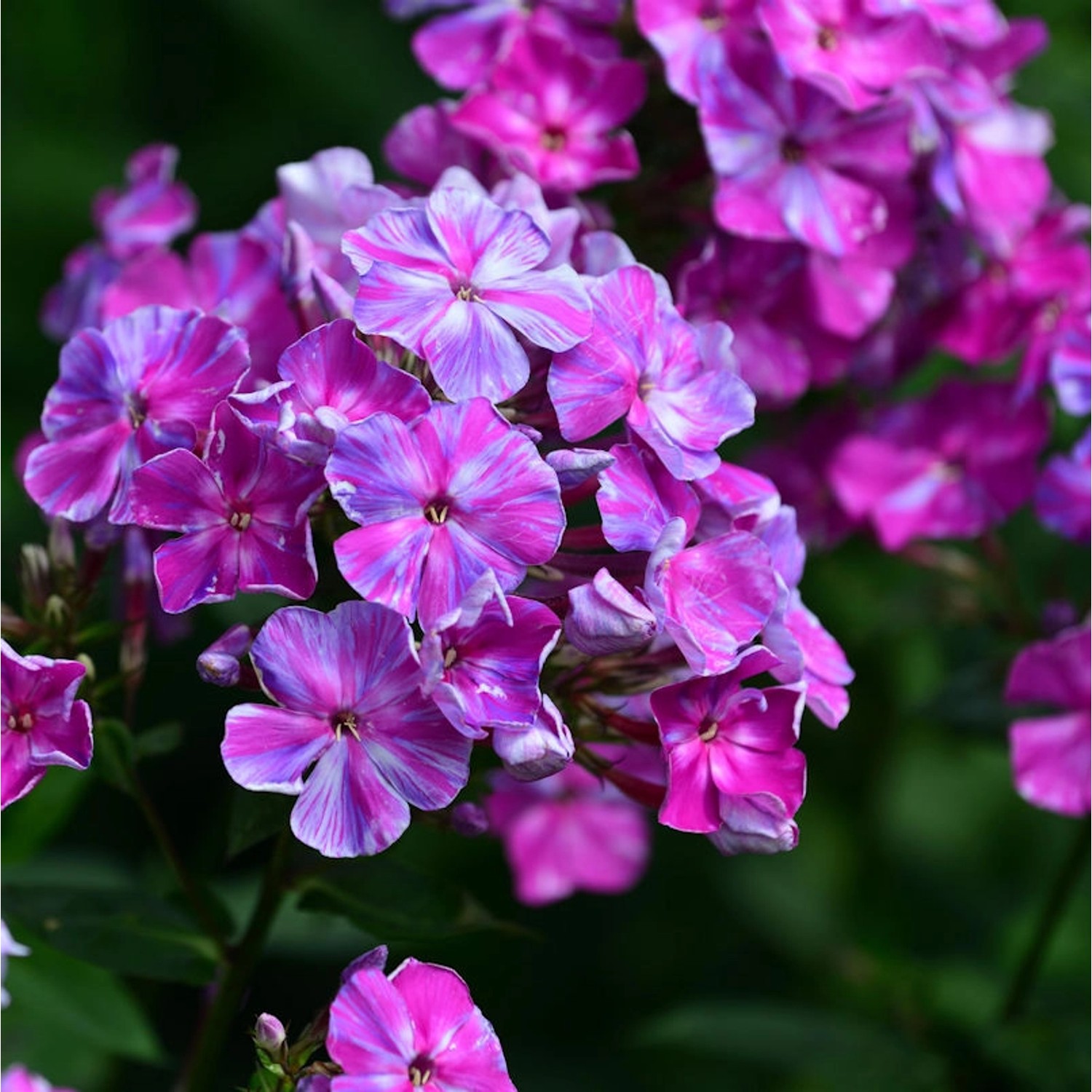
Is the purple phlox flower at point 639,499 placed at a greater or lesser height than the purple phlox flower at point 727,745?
greater

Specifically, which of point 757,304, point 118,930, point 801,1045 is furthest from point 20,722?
point 801,1045

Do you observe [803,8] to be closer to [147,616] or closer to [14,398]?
[147,616]

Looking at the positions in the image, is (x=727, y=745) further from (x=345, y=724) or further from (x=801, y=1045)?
(x=801, y=1045)

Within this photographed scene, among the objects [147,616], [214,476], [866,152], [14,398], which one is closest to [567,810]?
[147,616]

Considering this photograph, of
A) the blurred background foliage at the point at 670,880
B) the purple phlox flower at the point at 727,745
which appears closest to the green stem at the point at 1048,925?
the blurred background foliage at the point at 670,880

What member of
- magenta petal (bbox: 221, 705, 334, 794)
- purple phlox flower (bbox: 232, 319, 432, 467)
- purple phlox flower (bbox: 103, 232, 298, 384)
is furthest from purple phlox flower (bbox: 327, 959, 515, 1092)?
purple phlox flower (bbox: 103, 232, 298, 384)

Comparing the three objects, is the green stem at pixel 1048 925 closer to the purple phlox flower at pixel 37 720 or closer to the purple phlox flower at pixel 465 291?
the purple phlox flower at pixel 465 291

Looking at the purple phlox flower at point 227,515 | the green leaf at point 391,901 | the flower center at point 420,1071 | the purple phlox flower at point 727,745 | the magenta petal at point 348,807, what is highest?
the purple phlox flower at point 227,515
